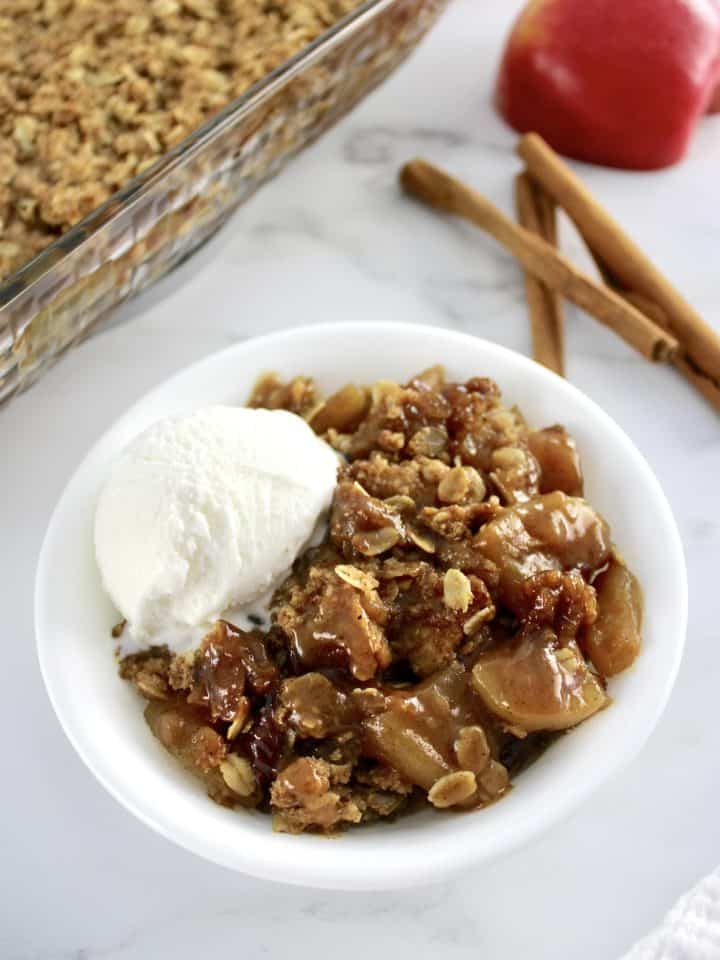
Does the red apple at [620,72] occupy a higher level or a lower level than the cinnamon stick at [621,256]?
higher

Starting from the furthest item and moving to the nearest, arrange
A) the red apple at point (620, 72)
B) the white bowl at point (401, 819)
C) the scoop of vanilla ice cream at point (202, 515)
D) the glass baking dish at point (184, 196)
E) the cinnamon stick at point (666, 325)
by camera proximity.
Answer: the red apple at point (620, 72)
the cinnamon stick at point (666, 325)
the glass baking dish at point (184, 196)
the scoop of vanilla ice cream at point (202, 515)
the white bowl at point (401, 819)

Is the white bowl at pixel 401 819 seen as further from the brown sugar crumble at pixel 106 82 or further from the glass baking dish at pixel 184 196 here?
the brown sugar crumble at pixel 106 82

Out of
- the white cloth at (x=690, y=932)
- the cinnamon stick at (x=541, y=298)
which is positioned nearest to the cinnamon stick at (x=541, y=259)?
the cinnamon stick at (x=541, y=298)

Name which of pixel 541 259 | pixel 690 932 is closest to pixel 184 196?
pixel 541 259

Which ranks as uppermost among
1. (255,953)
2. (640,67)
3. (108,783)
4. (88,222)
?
(88,222)

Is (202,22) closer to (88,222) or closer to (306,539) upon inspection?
(88,222)

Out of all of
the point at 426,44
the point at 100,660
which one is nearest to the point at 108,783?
the point at 100,660

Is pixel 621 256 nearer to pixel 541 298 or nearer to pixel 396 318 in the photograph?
pixel 541 298
